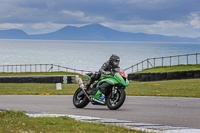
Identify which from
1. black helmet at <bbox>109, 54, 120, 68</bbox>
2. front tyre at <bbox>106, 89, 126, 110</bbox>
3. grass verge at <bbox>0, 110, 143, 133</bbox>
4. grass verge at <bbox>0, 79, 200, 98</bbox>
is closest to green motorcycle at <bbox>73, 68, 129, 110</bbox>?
front tyre at <bbox>106, 89, 126, 110</bbox>

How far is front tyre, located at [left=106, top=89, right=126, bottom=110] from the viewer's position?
36.9ft

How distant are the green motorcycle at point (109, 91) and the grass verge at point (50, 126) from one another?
8.12 feet

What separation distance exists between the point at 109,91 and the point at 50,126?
157 inches

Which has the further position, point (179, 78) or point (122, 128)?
point (179, 78)

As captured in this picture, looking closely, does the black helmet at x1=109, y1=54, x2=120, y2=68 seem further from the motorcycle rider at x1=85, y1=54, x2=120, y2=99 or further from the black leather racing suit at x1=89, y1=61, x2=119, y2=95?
the black leather racing suit at x1=89, y1=61, x2=119, y2=95

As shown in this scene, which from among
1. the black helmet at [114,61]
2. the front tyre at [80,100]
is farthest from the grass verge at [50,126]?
the front tyre at [80,100]

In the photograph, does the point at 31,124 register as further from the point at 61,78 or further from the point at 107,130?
the point at 61,78

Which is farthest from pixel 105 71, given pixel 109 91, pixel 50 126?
pixel 50 126

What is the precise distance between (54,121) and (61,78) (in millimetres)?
29401

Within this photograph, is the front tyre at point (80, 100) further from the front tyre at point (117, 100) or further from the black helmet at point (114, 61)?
the black helmet at point (114, 61)

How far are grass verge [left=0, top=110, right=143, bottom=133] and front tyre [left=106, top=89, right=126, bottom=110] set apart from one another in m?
2.42

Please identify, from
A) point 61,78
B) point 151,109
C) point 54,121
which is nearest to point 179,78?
point 61,78

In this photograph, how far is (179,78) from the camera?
33125 millimetres

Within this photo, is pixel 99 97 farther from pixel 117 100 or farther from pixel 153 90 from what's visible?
pixel 153 90
